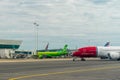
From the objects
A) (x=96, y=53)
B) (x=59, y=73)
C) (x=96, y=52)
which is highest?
(x=96, y=52)

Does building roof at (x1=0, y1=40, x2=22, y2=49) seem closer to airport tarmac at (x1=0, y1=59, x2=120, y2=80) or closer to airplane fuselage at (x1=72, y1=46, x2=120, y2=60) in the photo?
airplane fuselage at (x1=72, y1=46, x2=120, y2=60)

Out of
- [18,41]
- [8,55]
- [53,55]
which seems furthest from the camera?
[18,41]

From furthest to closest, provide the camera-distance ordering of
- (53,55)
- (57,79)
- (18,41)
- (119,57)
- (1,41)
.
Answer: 1. (18,41)
2. (1,41)
3. (53,55)
4. (119,57)
5. (57,79)

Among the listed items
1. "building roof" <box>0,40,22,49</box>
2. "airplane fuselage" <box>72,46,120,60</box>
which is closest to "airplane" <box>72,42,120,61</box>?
"airplane fuselage" <box>72,46,120,60</box>

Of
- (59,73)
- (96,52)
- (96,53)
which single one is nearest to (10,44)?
(96,53)

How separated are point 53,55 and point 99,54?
4922 centimetres

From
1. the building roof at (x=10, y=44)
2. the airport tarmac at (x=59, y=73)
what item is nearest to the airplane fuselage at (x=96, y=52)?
the airport tarmac at (x=59, y=73)

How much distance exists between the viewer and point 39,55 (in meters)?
146

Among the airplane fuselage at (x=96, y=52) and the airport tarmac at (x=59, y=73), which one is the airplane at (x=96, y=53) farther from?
the airport tarmac at (x=59, y=73)

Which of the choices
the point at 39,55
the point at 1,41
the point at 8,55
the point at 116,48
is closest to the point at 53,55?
the point at 39,55

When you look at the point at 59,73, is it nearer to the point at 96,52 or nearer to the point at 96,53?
the point at 96,52

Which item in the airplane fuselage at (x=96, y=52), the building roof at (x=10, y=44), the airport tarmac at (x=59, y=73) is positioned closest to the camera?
the airport tarmac at (x=59, y=73)

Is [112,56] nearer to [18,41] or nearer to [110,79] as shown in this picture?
[110,79]

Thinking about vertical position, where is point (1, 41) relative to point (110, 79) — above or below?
above
